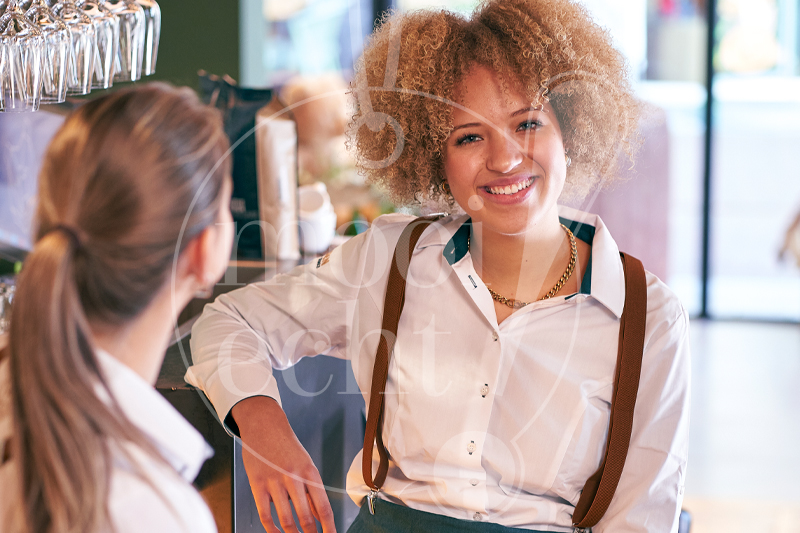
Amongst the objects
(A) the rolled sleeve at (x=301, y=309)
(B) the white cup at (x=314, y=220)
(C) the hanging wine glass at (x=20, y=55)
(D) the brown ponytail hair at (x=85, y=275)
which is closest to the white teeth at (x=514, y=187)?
(A) the rolled sleeve at (x=301, y=309)

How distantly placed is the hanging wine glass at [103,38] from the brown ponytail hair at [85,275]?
64cm

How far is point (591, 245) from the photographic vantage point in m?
1.21

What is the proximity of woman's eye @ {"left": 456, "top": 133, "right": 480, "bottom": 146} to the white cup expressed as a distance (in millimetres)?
931

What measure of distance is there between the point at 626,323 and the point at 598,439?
0.59 feet

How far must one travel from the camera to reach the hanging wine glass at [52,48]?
3.52 ft

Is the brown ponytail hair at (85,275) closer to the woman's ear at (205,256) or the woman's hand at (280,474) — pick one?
the woman's ear at (205,256)

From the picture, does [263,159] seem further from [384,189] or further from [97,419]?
[97,419]

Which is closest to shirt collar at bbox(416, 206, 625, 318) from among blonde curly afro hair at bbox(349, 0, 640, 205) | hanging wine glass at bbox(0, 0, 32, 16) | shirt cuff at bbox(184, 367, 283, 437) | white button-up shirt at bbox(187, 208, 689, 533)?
white button-up shirt at bbox(187, 208, 689, 533)

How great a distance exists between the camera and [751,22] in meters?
4.18

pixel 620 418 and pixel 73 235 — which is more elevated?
pixel 73 235

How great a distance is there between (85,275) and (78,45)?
2.53 ft

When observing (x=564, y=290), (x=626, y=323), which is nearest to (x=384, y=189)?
(x=564, y=290)

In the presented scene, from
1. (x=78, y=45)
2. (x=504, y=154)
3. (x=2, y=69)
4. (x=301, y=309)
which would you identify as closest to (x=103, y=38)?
(x=78, y=45)

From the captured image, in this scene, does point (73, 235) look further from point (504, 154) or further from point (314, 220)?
point (314, 220)
